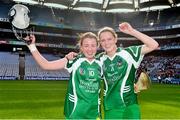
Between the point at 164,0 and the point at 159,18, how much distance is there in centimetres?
1053

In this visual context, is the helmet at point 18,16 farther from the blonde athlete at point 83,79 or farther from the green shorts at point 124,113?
the green shorts at point 124,113

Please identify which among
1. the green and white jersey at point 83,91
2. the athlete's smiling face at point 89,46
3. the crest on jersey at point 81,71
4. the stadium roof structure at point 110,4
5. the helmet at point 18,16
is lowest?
the green and white jersey at point 83,91

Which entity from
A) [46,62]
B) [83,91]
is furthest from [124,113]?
[46,62]

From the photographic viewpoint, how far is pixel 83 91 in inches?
231

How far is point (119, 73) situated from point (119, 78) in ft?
0.28

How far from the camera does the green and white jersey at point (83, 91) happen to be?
586cm

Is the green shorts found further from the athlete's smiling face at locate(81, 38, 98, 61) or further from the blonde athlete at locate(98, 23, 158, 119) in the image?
the athlete's smiling face at locate(81, 38, 98, 61)

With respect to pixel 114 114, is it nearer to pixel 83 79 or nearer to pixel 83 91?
pixel 83 91

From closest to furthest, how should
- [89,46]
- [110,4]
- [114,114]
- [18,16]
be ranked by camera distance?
1. [89,46]
2. [114,114]
3. [18,16]
4. [110,4]

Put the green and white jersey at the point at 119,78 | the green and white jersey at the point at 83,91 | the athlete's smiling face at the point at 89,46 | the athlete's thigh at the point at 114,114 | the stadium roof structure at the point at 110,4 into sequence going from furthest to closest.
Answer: the stadium roof structure at the point at 110,4 < the green and white jersey at the point at 119,78 < the athlete's thigh at the point at 114,114 < the athlete's smiling face at the point at 89,46 < the green and white jersey at the point at 83,91

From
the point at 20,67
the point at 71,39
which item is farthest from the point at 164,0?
the point at 20,67

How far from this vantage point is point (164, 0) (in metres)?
68.0

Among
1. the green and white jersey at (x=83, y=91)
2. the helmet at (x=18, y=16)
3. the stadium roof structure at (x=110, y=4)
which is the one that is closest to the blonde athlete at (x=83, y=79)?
the green and white jersey at (x=83, y=91)

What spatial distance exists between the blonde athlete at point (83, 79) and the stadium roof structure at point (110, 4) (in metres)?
63.4
